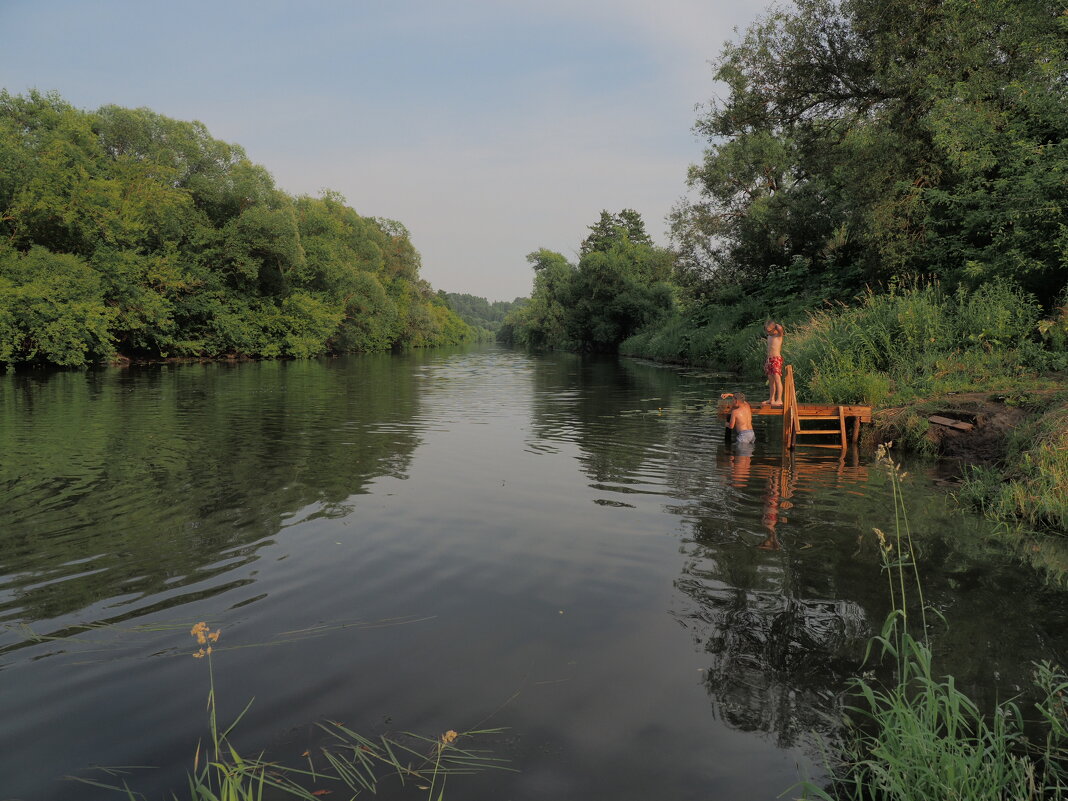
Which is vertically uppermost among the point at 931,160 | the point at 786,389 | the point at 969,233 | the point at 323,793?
the point at 931,160

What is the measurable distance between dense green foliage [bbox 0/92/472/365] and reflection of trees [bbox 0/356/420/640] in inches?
525

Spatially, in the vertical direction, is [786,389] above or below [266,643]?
above

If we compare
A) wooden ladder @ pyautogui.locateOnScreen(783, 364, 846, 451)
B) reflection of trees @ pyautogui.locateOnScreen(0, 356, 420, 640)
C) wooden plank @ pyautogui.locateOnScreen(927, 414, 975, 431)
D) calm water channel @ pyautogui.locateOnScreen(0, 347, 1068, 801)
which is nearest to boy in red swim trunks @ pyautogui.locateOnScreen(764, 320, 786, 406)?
wooden ladder @ pyautogui.locateOnScreen(783, 364, 846, 451)

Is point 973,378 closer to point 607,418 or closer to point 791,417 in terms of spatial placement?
point 791,417

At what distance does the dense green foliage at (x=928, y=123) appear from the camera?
1505 cm

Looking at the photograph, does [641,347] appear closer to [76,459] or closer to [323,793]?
[76,459]

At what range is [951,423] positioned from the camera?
11.4m

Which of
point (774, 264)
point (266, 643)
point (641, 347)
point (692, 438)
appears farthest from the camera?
point (641, 347)

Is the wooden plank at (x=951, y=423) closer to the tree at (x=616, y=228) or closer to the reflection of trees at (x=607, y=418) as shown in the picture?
the reflection of trees at (x=607, y=418)

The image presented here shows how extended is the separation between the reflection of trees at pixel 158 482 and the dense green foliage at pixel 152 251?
13347mm

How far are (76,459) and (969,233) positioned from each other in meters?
22.3

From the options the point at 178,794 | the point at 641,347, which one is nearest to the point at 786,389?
the point at 178,794


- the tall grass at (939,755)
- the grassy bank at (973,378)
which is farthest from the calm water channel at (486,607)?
the grassy bank at (973,378)

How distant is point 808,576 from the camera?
20.3 feet
